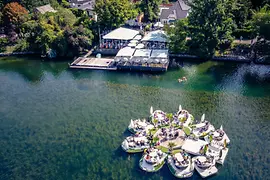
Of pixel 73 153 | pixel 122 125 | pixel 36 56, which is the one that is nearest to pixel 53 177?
pixel 73 153

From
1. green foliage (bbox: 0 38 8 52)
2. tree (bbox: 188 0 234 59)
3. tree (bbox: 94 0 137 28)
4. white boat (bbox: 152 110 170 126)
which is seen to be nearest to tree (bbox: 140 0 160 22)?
tree (bbox: 94 0 137 28)

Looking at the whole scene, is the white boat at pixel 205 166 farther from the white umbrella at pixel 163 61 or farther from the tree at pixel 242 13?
the tree at pixel 242 13

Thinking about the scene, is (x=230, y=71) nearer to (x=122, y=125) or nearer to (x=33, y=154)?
(x=122, y=125)

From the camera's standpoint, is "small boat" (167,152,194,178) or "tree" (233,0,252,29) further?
"tree" (233,0,252,29)

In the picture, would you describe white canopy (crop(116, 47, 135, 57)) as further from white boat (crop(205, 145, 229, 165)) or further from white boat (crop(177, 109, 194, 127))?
white boat (crop(205, 145, 229, 165))

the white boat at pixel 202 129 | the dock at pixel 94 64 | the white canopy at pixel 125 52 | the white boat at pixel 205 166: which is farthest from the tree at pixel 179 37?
the white boat at pixel 205 166

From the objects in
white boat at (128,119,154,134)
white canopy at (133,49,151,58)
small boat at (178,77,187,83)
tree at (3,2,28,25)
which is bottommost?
white boat at (128,119,154,134)
